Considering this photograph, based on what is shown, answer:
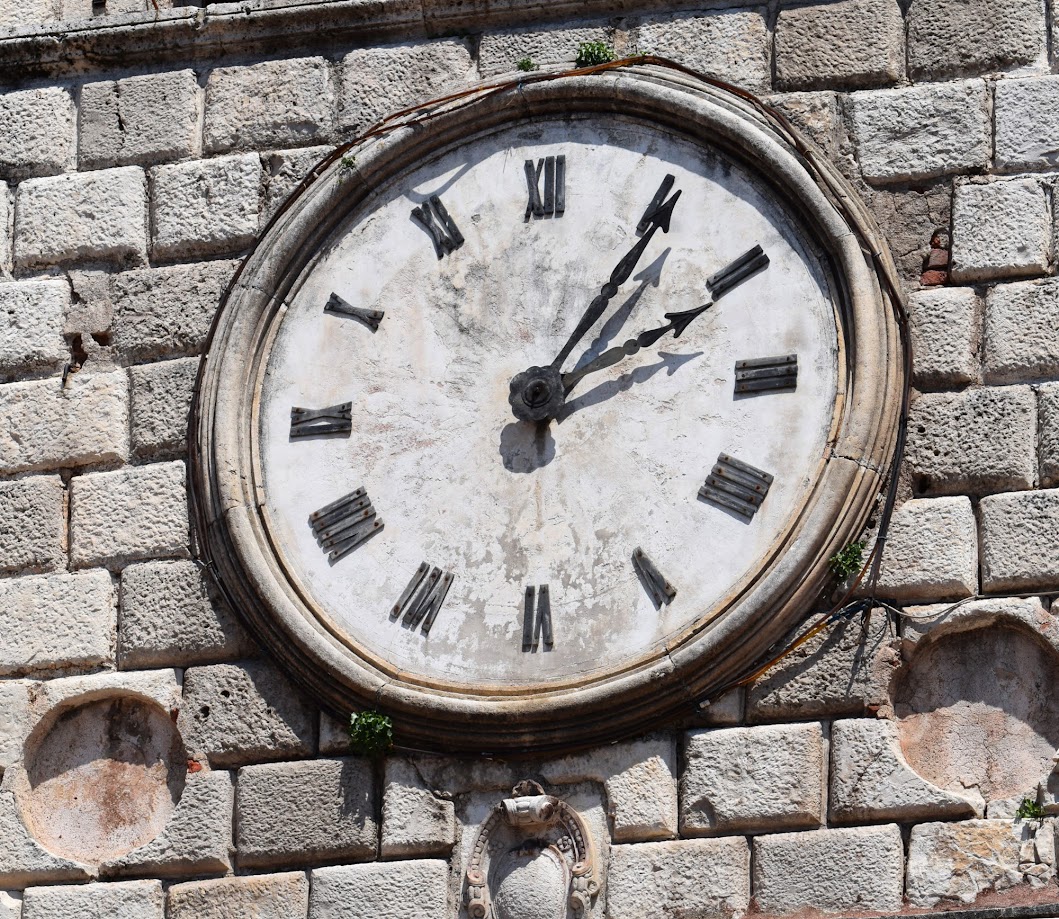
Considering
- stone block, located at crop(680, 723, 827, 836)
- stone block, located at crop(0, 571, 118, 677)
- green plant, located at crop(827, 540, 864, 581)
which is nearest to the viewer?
stone block, located at crop(680, 723, 827, 836)

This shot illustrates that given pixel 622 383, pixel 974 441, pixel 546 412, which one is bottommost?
pixel 974 441

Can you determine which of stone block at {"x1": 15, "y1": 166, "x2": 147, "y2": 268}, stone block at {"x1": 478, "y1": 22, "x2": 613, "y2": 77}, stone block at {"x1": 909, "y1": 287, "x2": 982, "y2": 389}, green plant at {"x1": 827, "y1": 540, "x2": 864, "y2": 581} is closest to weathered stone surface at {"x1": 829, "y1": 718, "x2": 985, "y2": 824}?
green plant at {"x1": 827, "y1": 540, "x2": 864, "y2": 581}

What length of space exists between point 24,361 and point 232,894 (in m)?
2.26

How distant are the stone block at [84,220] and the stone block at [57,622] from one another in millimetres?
1265

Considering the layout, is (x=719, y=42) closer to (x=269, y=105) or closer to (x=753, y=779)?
(x=269, y=105)

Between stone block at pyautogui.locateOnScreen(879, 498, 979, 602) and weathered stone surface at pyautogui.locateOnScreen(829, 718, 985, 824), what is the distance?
455 millimetres

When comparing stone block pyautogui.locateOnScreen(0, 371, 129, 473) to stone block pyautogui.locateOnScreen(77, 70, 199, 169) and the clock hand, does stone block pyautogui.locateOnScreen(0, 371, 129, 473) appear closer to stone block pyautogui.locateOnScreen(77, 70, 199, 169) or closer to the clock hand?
stone block pyautogui.locateOnScreen(77, 70, 199, 169)

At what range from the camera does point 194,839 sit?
953cm

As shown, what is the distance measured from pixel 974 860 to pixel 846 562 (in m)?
1.07

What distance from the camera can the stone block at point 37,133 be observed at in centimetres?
1080

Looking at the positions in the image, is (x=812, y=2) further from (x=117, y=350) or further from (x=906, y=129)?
(x=117, y=350)

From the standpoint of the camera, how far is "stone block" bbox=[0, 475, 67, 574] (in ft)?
33.3

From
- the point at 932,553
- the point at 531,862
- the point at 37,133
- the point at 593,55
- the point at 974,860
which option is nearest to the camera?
the point at 974,860

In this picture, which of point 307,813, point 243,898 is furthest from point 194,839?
point 307,813
